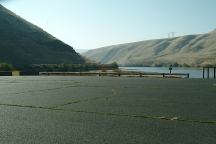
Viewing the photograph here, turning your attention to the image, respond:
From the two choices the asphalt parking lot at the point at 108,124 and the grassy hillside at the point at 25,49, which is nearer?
the asphalt parking lot at the point at 108,124

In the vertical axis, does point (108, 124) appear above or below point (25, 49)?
below

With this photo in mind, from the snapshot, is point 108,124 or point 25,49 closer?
point 108,124

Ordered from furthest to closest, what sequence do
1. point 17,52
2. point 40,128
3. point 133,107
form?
1. point 17,52
2. point 133,107
3. point 40,128

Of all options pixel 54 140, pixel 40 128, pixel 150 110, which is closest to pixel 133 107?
pixel 150 110

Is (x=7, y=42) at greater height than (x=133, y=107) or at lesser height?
greater

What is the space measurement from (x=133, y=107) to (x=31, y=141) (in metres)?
5.92

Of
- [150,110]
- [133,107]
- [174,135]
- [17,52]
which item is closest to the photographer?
[174,135]

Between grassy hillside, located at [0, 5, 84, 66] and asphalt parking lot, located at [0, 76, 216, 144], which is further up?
grassy hillside, located at [0, 5, 84, 66]

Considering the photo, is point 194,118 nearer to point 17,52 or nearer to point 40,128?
point 40,128

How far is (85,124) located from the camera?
8734 mm

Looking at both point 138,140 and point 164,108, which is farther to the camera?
point 164,108

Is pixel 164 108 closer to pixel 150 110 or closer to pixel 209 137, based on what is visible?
pixel 150 110

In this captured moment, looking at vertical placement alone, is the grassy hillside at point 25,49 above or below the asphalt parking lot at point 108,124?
above

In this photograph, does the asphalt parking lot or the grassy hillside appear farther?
the grassy hillside
